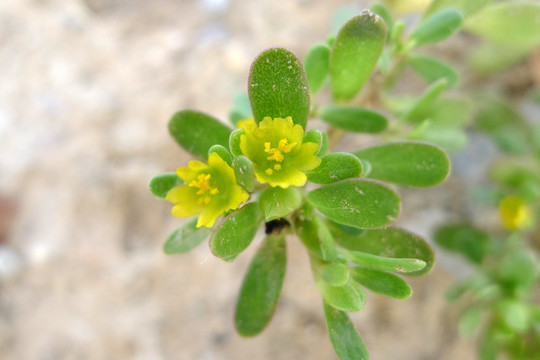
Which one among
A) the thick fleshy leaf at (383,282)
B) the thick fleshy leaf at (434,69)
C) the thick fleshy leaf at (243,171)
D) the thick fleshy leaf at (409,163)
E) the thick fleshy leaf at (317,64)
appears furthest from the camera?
the thick fleshy leaf at (434,69)

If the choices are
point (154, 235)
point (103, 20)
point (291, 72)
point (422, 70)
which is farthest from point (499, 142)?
point (103, 20)

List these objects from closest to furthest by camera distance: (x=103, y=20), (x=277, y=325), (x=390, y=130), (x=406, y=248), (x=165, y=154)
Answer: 1. (x=406, y=248)
2. (x=390, y=130)
3. (x=277, y=325)
4. (x=165, y=154)
5. (x=103, y=20)

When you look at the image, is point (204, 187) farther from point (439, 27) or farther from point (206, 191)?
point (439, 27)

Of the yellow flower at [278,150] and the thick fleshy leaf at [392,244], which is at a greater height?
the yellow flower at [278,150]

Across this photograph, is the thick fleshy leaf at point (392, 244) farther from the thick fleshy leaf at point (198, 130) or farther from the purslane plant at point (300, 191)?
the thick fleshy leaf at point (198, 130)

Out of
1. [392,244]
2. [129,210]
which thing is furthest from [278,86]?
[129,210]

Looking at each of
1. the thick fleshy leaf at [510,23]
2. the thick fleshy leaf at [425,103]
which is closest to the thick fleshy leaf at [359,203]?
the thick fleshy leaf at [425,103]

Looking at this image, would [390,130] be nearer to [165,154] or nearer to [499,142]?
[499,142]

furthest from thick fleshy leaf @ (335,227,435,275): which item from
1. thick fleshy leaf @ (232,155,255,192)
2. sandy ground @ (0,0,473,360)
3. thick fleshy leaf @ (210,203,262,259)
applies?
sandy ground @ (0,0,473,360)
